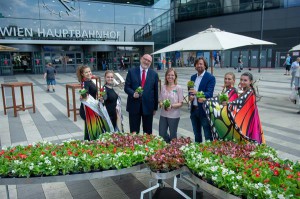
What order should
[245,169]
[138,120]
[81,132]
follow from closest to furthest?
1. [245,169]
2. [138,120]
3. [81,132]

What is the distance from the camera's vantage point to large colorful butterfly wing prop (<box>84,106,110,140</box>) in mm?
4652

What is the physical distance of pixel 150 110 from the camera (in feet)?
16.0

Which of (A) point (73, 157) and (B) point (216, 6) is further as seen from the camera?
(B) point (216, 6)

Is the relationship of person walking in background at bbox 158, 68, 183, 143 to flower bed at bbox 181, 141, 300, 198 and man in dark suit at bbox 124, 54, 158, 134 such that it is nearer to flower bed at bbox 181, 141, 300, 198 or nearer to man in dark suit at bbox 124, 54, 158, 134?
man in dark suit at bbox 124, 54, 158, 134

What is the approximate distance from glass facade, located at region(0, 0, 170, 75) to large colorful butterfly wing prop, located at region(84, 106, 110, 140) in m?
23.5

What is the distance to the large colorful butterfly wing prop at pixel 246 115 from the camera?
3803 mm

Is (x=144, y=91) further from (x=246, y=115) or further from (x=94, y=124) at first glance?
(x=246, y=115)

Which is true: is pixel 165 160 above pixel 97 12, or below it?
below

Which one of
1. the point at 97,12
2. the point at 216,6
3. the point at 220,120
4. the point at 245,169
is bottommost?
the point at 245,169

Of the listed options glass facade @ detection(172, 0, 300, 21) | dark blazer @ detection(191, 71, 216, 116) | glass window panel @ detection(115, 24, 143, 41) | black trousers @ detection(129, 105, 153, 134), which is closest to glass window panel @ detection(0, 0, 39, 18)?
glass window panel @ detection(115, 24, 143, 41)

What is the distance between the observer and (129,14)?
3075 cm

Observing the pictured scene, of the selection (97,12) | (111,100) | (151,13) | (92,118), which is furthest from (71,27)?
(92,118)

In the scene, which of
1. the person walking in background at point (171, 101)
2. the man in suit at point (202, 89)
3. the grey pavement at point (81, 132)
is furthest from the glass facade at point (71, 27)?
the man in suit at point (202, 89)

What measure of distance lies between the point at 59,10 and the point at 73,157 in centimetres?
2725
